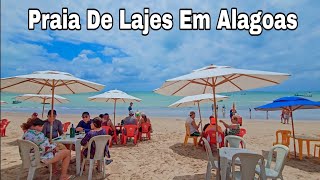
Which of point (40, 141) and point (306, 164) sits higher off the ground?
point (40, 141)

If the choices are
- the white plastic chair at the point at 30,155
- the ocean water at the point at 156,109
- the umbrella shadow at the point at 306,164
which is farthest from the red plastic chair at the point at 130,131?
the ocean water at the point at 156,109

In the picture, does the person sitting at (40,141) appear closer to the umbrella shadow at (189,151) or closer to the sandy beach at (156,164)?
the sandy beach at (156,164)

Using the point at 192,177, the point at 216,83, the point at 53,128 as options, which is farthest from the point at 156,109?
the point at 192,177

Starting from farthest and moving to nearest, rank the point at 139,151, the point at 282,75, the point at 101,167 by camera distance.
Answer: the point at 139,151, the point at 101,167, the point at 282,75

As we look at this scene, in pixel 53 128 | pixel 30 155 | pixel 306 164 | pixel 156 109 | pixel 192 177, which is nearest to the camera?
pixel 30 155

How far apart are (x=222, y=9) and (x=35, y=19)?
15.9ft

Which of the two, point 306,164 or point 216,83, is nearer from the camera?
point 216,83

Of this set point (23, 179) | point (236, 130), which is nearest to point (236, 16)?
point (236, 130)

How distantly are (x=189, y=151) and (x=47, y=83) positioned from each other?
4.42 meters

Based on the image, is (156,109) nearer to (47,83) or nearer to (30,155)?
(47,83)

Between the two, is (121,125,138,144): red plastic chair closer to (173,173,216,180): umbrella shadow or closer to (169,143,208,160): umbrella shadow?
(169,143,208,160): umbrella shadow

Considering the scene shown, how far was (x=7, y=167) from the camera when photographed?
546 centimetres

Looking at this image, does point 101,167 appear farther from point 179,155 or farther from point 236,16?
point 236,16

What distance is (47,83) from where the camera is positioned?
223 inches
